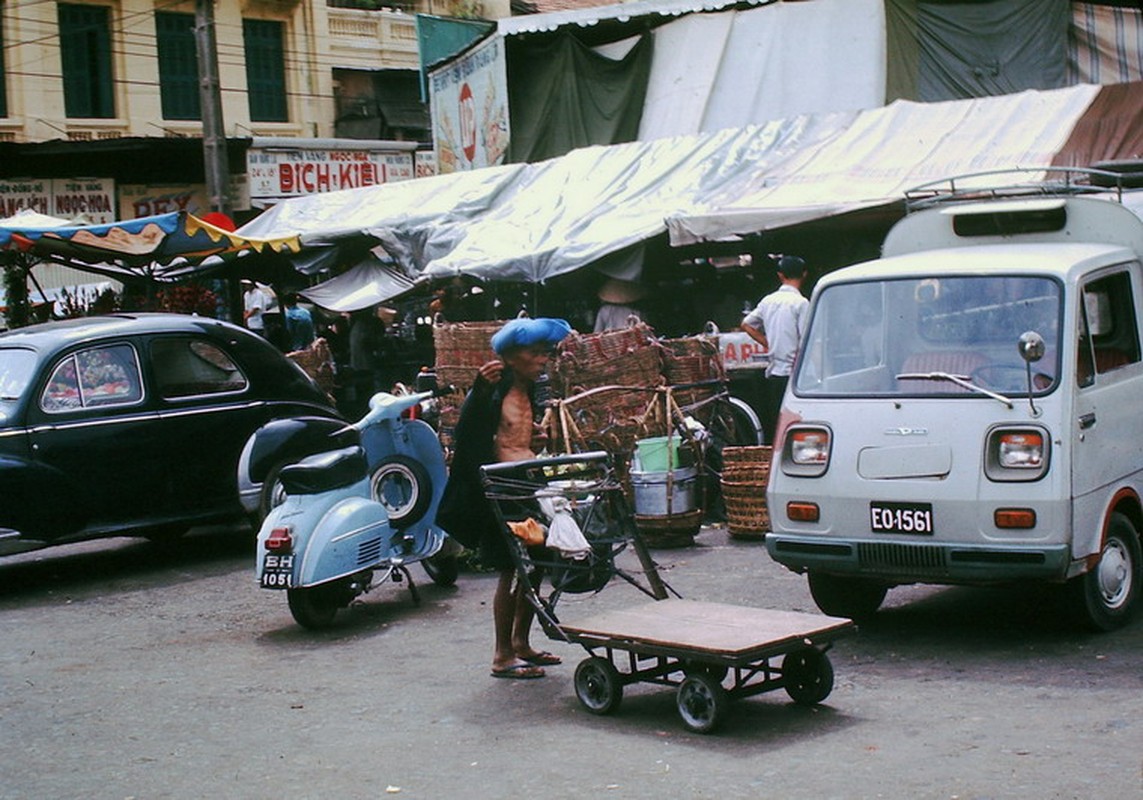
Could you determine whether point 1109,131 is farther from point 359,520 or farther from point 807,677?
point 807,677

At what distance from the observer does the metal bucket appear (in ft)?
35.1

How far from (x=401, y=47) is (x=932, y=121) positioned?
2281 cm

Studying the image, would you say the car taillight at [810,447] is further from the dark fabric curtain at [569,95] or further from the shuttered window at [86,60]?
the shuttered window at [86,60]

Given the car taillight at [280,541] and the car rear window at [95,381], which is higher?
the car rear window at [95,381]

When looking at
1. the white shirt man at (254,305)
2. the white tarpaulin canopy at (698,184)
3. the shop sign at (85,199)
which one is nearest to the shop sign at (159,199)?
the shop sign at (85,199)

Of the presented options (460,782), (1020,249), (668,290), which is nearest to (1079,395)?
(1020,249)

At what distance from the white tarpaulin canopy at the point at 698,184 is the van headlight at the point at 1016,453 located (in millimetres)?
5434

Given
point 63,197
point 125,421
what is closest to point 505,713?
point 125,421

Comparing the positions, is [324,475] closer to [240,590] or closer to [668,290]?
[240,590]

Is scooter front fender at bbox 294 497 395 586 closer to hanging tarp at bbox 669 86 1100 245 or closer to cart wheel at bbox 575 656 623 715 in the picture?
cart wheel at bbox 575 656 623 715

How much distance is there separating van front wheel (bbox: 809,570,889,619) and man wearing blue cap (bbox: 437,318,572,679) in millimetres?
1577

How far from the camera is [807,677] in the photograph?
6188 mm

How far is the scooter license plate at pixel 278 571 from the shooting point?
26.9 ft

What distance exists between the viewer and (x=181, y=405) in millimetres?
10688
